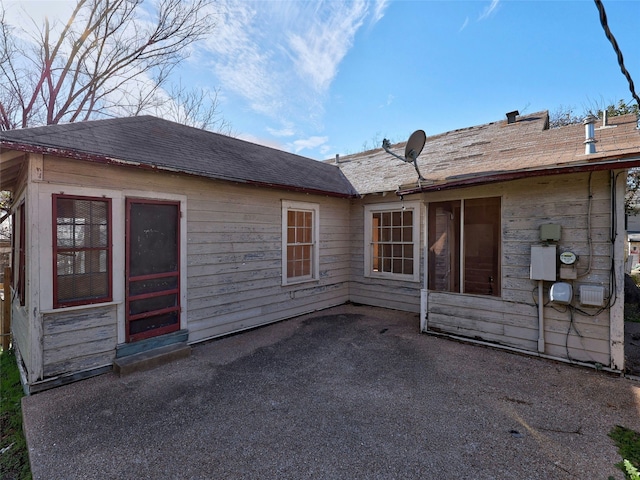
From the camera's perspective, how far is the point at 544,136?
572 cm

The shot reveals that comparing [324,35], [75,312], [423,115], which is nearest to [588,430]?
[75,312]

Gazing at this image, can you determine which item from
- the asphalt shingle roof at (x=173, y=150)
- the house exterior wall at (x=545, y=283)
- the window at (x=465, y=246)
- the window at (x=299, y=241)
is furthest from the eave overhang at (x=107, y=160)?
the house exterior wall at (x=545, y=283)

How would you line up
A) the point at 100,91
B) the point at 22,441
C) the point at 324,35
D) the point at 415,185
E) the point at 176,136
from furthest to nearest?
the point at 100,91 < the point at 324,35 < the point at 176,136 < the point at 415,185 < the point at 22,441

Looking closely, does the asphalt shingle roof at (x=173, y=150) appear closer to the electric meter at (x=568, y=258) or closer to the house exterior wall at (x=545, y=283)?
the house exterior wall at (x=545, y=283)

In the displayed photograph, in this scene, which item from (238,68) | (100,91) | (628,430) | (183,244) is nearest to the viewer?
(628,430)

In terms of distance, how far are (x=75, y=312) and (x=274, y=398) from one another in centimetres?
272

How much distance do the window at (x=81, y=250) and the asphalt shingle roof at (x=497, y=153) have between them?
4.60 meters

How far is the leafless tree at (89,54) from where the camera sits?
9.09m

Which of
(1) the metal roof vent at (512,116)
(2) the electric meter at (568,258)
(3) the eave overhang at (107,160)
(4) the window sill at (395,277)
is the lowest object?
(4) the window sill at (395,277)

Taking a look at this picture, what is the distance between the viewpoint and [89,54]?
972 centimetres

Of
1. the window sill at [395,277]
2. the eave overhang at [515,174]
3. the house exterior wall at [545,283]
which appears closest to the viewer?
the eave overhang at [515,174]

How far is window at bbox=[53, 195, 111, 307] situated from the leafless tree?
837 centimetres

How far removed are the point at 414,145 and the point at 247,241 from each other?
344 centimetres

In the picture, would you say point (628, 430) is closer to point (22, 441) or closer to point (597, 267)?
point (597, 267)
